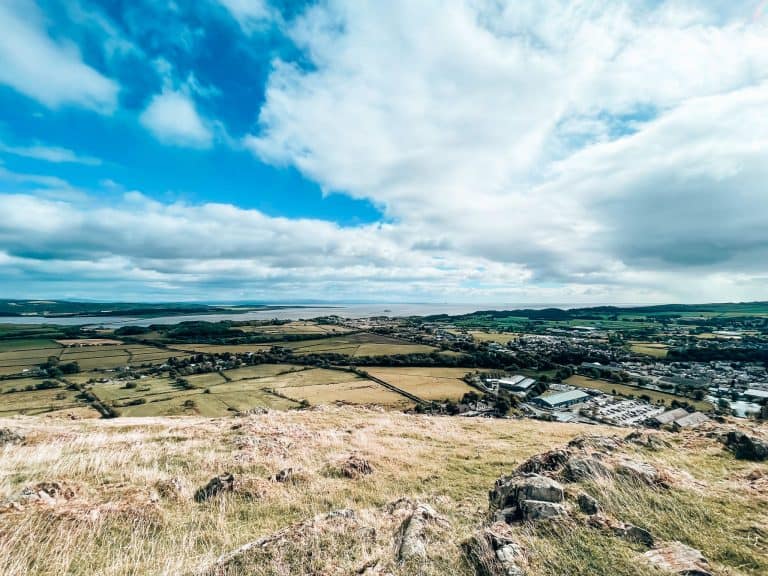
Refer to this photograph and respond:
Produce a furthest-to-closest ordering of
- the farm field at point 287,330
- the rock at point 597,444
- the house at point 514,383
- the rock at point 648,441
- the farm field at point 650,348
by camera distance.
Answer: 1. the farm field at point 287,330
2. the farm field at point 650,348
3. the house at point 514,383
4. the rock at point 648,441
5. the rock at point 597,444

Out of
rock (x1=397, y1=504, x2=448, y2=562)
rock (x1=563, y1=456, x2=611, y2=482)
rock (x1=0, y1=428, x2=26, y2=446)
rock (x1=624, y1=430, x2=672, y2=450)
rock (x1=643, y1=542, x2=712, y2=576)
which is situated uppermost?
Result: rock (x1=643, y1=542, x2=712, y2=576)

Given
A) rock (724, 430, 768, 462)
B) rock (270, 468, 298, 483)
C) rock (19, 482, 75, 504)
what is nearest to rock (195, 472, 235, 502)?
rock (270, 468, 298, 483)

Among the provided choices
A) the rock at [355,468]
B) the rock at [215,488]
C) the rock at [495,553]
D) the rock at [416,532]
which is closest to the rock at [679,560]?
the rock at [495,553]

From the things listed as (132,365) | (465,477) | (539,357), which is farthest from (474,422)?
(132,365)

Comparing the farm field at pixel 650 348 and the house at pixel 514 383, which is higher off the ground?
the farm field at pixel 650 348

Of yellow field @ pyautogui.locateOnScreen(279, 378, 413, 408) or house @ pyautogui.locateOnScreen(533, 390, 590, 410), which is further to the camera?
house @ pyautogui.locateOnScreen(533, 390, 590, 410)

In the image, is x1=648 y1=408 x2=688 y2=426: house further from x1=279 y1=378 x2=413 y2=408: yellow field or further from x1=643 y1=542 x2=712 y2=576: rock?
x1=643 y1=542 x2=712 y2=576: rock

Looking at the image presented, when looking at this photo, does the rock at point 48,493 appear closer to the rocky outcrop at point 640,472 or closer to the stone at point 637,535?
the stone at point 637,535

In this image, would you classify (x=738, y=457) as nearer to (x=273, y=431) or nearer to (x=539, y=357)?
(x=273, y=431)
